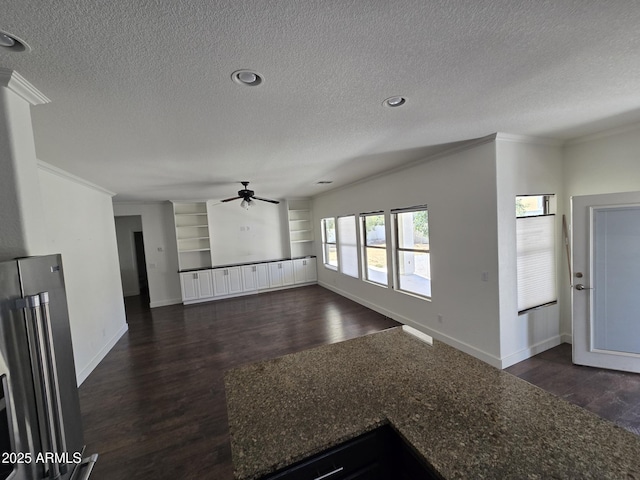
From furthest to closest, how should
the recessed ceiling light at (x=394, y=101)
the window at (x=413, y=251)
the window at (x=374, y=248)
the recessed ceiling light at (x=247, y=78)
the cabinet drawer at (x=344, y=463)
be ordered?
the window at (x=374, y=248)
the window at (x=413, y=251)
the recessed ceiling light at (x=394, y=101)
the recessed ceiling light at (x=247, y=78)
the cabinet drawer at (x=344, y=463)

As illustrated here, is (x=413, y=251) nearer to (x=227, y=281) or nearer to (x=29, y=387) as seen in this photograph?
(x=29, y=387)

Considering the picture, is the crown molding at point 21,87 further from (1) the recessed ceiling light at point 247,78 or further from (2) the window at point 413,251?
(2) the window at point 413,251

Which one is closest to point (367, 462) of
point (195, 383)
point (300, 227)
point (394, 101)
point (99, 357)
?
point (394, 101)

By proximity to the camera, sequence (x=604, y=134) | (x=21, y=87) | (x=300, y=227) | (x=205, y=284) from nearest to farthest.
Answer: (x=21, y=87) < (x=604, y=134) < (x=205, y=284) < (x=300, y=227)

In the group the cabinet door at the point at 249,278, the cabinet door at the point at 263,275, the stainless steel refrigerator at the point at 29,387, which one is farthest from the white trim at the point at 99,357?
the cabinet door at the point at 263,275

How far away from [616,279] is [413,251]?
2.21 m

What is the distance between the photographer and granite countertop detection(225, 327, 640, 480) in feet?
2.82

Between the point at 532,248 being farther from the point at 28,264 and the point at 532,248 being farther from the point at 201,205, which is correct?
the point at 201,205

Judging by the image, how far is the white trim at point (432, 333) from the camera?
3.10m

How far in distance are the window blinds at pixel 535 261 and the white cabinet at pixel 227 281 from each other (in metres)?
5.89

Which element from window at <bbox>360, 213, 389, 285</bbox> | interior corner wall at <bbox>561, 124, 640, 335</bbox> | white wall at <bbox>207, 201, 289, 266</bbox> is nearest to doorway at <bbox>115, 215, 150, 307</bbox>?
white wall at <bbox>207, 201, 289, 266</bbox>

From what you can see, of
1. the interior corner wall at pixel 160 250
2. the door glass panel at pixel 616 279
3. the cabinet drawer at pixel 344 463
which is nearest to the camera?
the cabinet drawer at pixel 344 463

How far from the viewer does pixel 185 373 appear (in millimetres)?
3305

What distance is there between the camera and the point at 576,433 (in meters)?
0.96
